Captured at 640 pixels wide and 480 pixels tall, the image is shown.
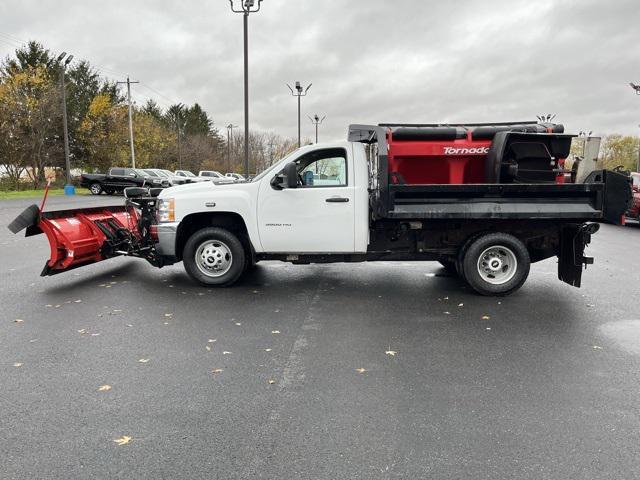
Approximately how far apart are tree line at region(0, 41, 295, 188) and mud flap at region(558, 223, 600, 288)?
29.4 metres

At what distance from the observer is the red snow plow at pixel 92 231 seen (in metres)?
7.25

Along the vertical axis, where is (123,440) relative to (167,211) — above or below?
below

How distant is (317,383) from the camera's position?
4.05 m

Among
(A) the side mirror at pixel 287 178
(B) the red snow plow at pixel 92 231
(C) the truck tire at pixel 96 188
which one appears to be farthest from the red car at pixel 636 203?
(C) the truck tire at pixel 96 188

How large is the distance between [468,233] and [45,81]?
139 feet

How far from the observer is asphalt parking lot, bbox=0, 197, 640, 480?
2963 millimetres

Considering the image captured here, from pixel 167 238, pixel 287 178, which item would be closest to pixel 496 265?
pixel 287 178

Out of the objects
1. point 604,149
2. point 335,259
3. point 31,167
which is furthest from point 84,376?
point 604,149

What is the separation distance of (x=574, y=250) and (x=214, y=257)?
204 inches

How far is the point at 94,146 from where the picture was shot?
4844 cm

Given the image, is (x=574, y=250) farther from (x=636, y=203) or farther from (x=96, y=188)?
→ (x=96, y=188)

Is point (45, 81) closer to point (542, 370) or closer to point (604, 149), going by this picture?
point (542, 370)

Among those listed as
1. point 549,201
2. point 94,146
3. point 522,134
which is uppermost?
point 94,146

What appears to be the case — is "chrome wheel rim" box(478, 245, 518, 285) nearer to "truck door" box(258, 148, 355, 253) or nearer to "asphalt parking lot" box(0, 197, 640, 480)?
"asphalt parking lot" box(0, 197, 640, 480)
